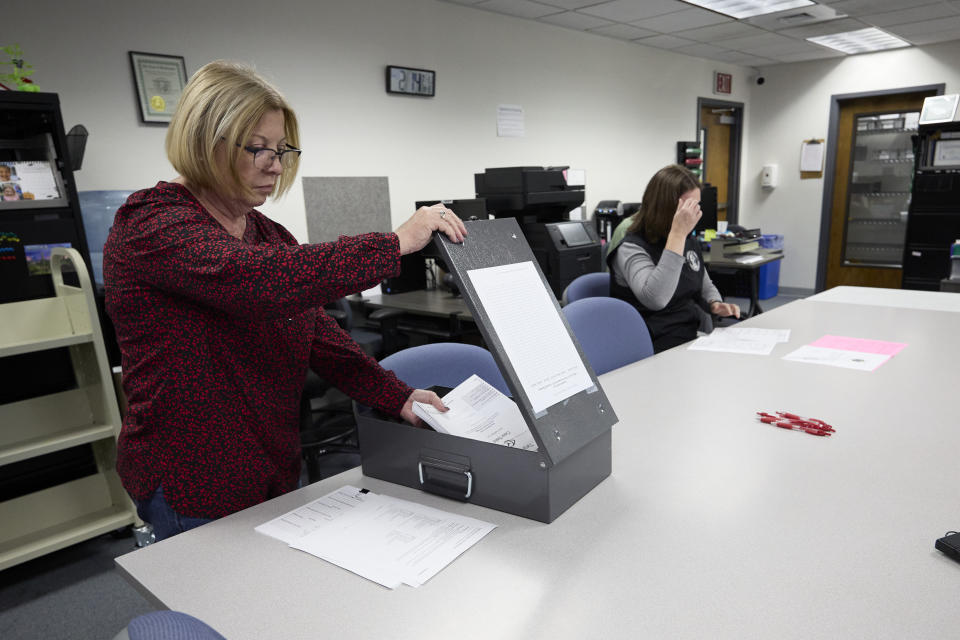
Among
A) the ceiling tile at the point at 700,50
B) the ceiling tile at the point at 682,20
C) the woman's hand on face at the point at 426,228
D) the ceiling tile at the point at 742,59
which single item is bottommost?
the woman's hand on face at the point at 426,228

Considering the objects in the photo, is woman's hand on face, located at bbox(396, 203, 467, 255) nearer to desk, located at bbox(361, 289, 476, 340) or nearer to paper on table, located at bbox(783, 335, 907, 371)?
paper on table, located at bbox(783, 335, 907, 371)

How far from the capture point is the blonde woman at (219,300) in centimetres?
89

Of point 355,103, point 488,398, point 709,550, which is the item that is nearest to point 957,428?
point 709,550

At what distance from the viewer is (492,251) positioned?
3.18 feet

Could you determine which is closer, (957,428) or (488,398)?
(488,398)

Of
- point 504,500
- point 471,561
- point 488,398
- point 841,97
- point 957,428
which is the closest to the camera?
point 471,561

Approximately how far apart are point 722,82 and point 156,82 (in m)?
5.42

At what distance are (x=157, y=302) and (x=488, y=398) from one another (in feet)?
1.85

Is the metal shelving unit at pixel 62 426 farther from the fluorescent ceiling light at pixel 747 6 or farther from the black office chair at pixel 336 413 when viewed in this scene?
the fluorescent ceiling light at pixel 747 6

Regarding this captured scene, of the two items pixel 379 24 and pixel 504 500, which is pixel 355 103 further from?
pixel 504 500

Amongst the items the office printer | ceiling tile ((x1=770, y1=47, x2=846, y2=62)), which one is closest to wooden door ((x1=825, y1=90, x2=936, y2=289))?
ceiling tile ((x1=770, y1=47, x2=846, y2=62))

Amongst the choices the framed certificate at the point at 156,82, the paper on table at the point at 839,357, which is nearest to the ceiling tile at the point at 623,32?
the framed certificate at the point at 156,82

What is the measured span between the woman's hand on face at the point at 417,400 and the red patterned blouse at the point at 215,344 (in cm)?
2

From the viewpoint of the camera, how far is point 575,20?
439 centimetres
